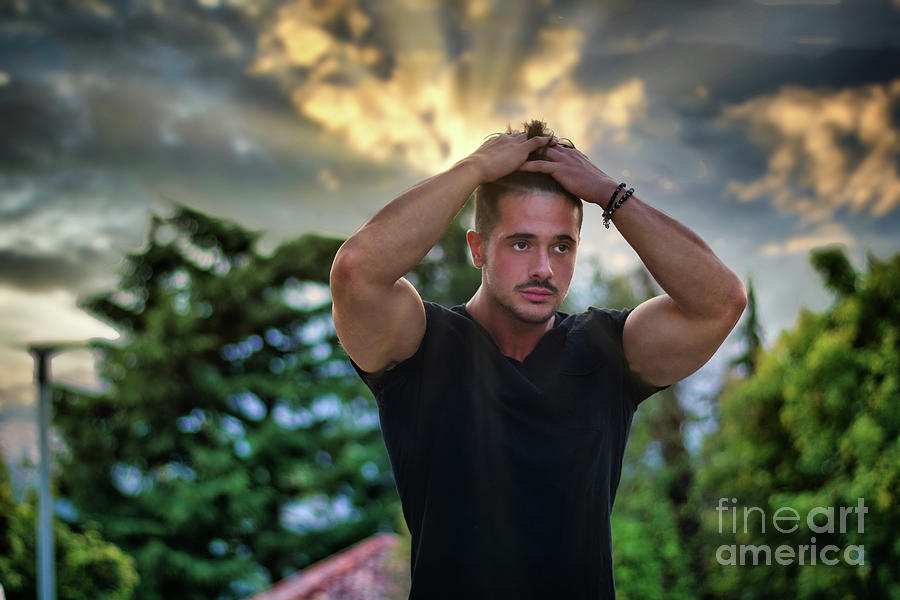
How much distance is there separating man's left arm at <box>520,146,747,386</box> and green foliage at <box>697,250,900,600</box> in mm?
9043

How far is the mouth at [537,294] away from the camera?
80.7 inches

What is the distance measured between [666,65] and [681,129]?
1291mm

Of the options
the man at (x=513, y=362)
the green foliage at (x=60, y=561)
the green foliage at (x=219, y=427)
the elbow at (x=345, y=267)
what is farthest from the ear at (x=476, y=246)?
the green foliage at (x=219, y=427)

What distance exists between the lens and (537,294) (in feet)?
6.74

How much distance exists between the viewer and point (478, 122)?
325 inches

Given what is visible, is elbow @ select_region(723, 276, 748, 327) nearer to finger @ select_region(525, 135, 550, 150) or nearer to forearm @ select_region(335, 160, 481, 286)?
finger @ select_region(525, 135, 550, 150)

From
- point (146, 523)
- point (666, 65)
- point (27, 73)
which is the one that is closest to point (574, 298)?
point (666, 65)

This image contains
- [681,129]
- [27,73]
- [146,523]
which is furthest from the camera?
[27,73]

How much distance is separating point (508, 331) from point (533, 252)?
0.85 ft

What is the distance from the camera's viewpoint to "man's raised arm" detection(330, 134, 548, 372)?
5.98 feet

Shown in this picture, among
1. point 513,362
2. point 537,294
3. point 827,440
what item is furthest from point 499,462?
point 827,440

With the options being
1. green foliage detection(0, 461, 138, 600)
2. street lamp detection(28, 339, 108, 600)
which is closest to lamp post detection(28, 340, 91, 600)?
street lamp detection(28, 339, 108, 600)

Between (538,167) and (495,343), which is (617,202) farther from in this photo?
(495,343)

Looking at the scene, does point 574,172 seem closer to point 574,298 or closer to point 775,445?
point 775,445
